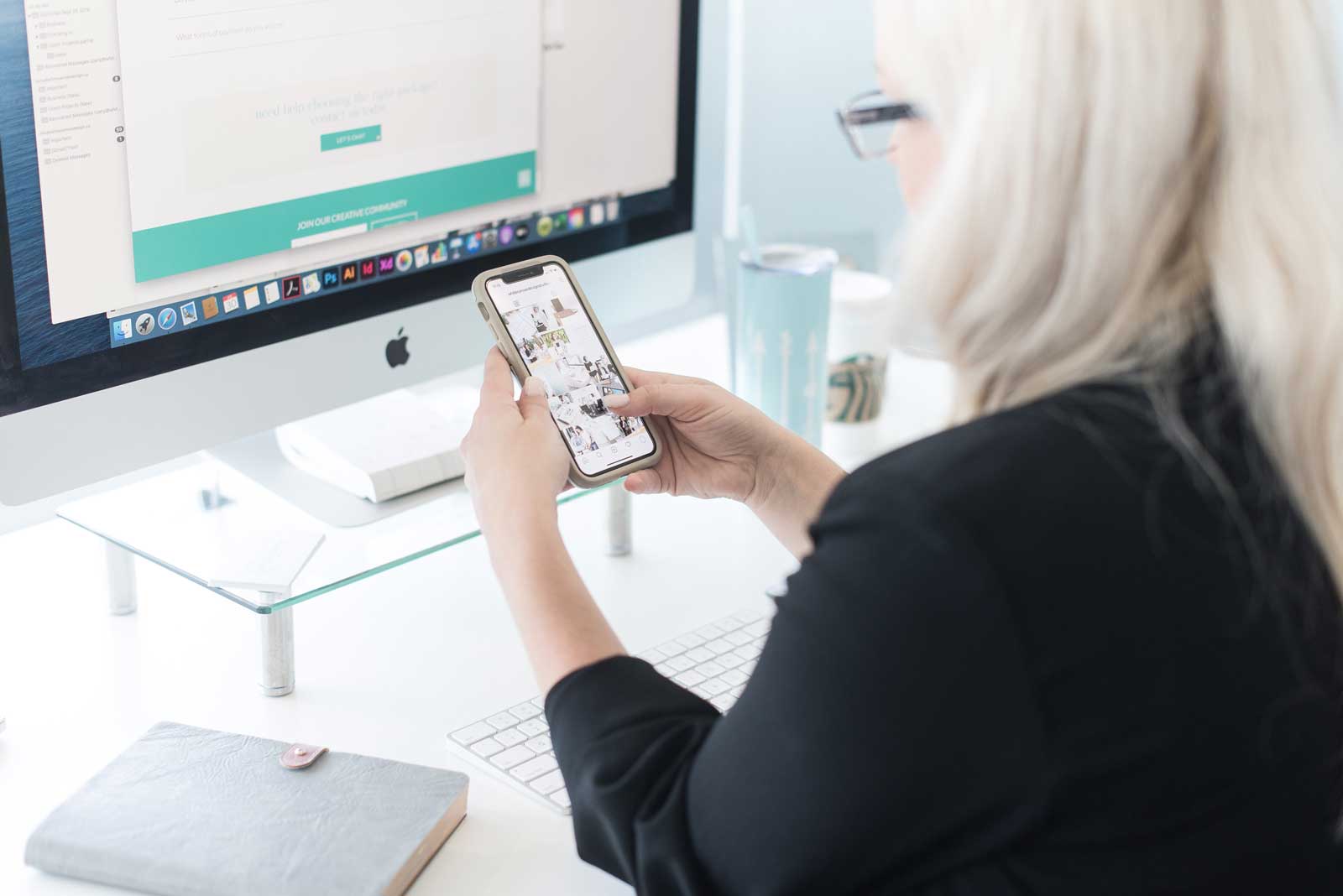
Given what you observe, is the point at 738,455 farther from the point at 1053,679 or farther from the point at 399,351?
the point at 1053,679

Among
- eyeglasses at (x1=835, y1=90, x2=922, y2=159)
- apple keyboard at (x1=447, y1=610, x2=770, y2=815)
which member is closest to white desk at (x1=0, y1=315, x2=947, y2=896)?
apple keyboard at (x1=447, y1=610, x2=770, y2=815)

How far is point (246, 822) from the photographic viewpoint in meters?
0.67

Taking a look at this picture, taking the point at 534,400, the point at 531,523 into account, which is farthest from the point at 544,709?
the point at 534,400

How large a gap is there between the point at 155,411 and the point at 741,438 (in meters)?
0.35

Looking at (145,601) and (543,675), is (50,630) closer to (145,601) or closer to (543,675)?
(145,601)

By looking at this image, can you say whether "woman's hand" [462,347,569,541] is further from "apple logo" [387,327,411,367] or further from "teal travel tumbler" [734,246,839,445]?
"teal travel tumbler" [734,246,839,445]

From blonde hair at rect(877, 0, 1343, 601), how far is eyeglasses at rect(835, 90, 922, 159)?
7cm

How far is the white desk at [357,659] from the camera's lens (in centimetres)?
71

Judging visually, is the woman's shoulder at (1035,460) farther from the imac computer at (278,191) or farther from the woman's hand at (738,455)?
the imac computer at (278,191)

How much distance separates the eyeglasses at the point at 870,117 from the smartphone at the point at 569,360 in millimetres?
210

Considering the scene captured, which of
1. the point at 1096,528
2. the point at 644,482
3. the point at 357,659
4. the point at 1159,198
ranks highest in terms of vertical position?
the point at 1159,198

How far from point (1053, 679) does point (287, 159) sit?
57 cm

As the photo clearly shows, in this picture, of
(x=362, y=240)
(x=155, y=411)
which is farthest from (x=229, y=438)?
(x=362, y=240)

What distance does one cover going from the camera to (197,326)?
2.66ft
